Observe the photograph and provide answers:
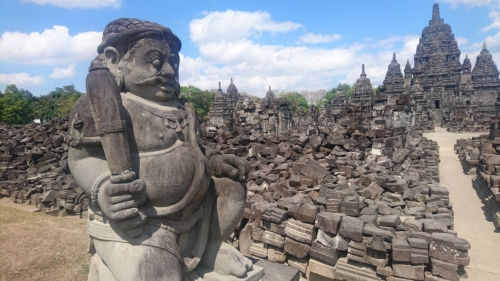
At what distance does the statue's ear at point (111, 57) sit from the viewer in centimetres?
220

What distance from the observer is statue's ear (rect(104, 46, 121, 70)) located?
220cm

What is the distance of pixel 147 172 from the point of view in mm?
2107

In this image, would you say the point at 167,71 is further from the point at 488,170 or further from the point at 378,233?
the point at 488,170

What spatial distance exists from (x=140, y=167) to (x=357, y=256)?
3013 millimetres

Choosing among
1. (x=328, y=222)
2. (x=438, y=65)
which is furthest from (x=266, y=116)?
(x=438, y=65)

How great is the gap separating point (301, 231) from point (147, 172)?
9.20ft

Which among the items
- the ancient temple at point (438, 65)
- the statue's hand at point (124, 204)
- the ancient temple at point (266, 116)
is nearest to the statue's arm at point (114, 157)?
the statue's hand at point (124, 204)

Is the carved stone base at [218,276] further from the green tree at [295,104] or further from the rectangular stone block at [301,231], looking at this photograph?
the green tree at [295,104]

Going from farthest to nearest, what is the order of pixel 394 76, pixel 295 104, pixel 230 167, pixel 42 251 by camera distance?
1. pixel 295 104
2. pixel 394 76
3. pixel 42 251
4. pixel 230 167

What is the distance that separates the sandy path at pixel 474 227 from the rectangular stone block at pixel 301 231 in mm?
2209

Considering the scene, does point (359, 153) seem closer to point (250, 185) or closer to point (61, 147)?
point (250, 185)

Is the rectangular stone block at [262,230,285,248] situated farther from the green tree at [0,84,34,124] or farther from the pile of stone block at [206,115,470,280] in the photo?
the green tree at [0,84,34,124]

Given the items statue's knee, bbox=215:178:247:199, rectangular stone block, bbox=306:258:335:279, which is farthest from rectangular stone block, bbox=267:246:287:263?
statue's knee, bbox=215:178:247:199

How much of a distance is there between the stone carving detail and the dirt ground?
3153 mm
